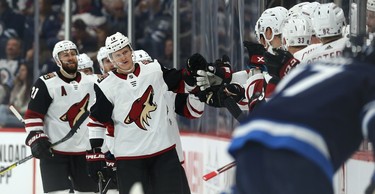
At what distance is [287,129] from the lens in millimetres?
1905

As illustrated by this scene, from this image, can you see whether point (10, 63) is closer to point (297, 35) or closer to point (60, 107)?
point (60, 107)

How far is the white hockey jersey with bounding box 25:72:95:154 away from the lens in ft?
21.8

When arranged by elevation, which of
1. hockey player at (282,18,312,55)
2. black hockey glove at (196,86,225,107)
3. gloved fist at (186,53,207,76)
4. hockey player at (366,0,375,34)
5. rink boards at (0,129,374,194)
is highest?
hockey player at (366,0,375,34)

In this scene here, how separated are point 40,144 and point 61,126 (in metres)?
0.26

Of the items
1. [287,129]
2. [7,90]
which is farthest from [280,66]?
[7,90]

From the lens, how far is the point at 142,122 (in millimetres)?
5551

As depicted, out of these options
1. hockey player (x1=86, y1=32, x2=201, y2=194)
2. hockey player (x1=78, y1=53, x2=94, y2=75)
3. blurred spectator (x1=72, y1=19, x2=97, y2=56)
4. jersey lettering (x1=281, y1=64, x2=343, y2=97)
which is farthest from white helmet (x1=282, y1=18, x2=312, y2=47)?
blurred spectator (x1=72, y1=19, x2=97, y2=56)

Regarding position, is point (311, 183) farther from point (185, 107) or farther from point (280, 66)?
point (185, 107)

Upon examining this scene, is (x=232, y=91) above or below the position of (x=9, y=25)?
below

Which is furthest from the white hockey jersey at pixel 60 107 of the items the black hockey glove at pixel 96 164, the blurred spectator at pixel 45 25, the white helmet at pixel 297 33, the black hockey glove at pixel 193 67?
the blurred spectator at pixel 45 25

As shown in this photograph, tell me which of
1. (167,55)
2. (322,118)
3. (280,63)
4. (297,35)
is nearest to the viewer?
(322,118)

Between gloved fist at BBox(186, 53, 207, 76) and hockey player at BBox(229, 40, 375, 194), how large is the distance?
3.07 m

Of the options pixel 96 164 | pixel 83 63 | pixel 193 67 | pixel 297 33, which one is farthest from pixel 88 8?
pixel 297 33

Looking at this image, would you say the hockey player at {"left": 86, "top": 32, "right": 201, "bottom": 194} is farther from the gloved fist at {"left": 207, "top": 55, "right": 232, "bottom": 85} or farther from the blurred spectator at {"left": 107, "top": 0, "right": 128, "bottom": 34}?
the blurred spectator at {"left": 107, "top": 0, "right": 128, "bottom": 34}
